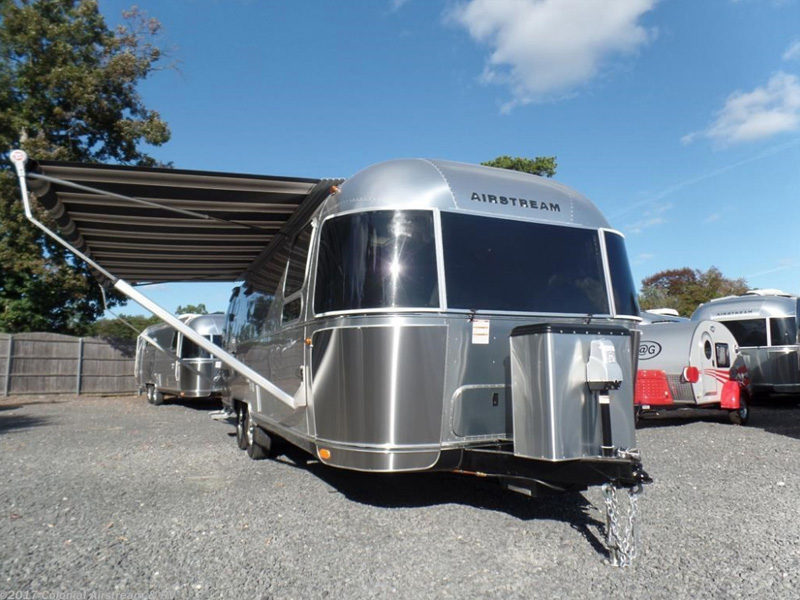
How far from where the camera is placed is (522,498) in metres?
5.54

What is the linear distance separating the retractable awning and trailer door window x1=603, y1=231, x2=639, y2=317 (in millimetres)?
2482

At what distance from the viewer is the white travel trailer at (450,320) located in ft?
13.1

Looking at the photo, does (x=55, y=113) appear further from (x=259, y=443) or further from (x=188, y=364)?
(x=259, y=443)

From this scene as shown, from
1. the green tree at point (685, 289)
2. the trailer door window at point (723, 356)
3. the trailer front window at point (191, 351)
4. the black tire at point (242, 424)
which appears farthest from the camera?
the green tree at point (685, 289)

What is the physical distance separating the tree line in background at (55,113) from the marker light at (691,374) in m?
15.7

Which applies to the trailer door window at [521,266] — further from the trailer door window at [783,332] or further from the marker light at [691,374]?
the trailer door window at [783,332]

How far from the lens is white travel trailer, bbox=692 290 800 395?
13.7m

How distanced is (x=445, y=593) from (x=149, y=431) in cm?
886

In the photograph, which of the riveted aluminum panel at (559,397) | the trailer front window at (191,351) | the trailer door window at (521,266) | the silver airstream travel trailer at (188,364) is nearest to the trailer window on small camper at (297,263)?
the trailer door window at (521,266)

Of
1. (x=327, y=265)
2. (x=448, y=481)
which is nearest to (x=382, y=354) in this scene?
(x=327, y=265)

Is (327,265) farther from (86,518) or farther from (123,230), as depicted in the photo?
(123,230)

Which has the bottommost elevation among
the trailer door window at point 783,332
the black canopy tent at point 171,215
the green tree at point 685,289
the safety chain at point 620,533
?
the safety chain at point 620,533

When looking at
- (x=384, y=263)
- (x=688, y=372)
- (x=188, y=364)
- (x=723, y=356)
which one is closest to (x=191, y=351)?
(x=188, y=364)

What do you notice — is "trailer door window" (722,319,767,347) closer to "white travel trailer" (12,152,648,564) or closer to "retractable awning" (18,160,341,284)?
"white travel trailer" (12,152,648,564)
